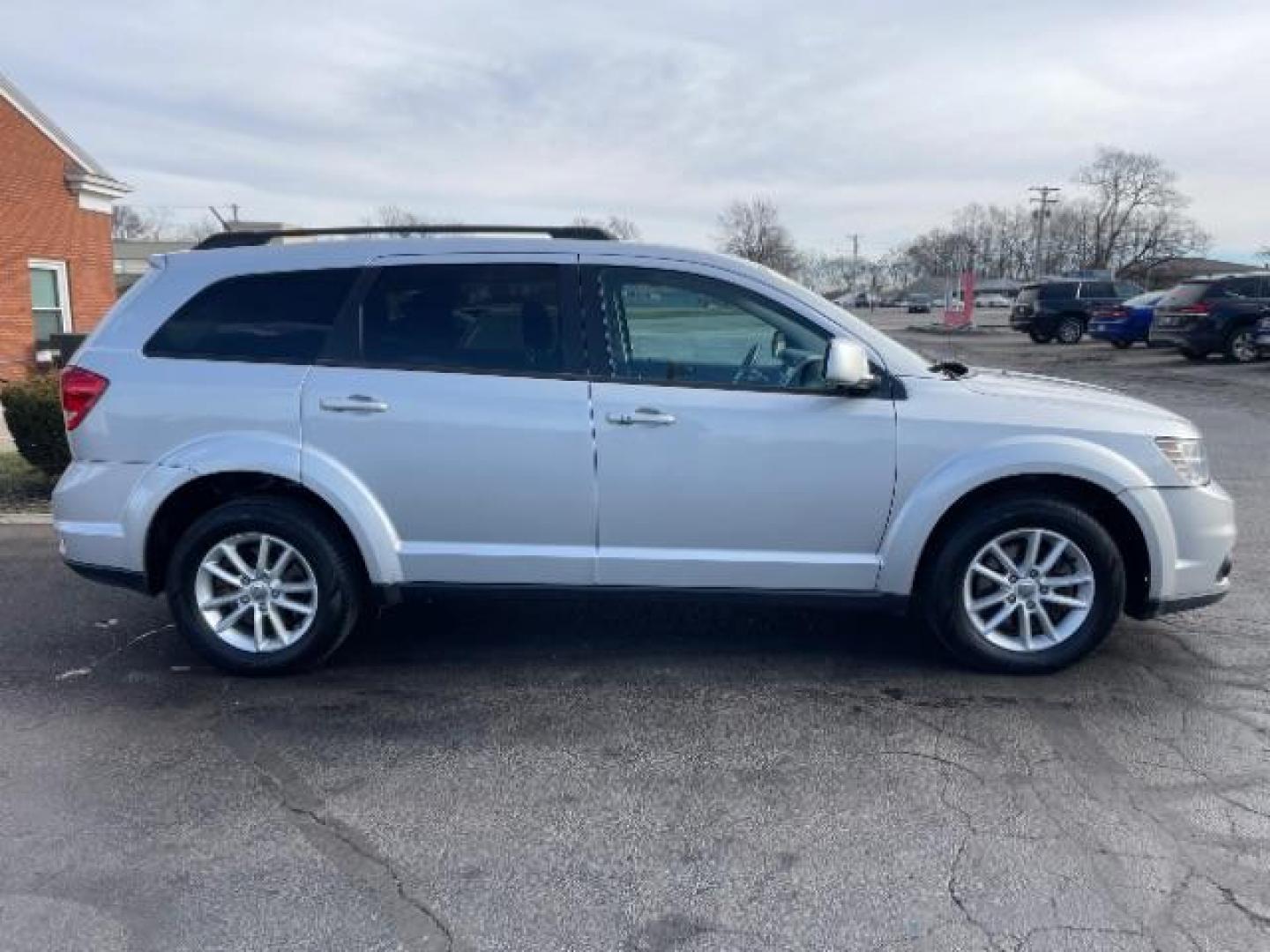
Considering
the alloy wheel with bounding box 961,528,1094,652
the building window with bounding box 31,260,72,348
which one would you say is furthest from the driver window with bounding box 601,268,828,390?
the building window with bounding box 31,260,72,348

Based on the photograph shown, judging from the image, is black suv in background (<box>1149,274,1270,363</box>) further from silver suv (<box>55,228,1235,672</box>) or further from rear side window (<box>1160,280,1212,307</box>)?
silver suv (<box>55,228,1235,672</box>)

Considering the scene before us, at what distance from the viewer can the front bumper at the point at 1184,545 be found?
412 centimetres

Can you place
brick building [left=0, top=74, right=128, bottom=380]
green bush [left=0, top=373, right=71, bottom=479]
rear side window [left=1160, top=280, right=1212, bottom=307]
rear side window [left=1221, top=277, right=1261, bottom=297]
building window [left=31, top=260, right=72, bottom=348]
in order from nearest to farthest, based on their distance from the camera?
green bush [left=0, top=373, right=71, bottom=479] < brick building [left=0, top=74, right=128, bottom=380] < building window [left=31, top=260, right=72, bottom=348] < rear side window [left=1221, top=277, right=1261, bottom=297] < rear side window [left=1160, top=280, right=1212, bottom=307]

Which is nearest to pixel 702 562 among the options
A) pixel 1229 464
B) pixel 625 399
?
pixel 625 399

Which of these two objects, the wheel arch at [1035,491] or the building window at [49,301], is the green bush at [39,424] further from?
the building window at [49,301]

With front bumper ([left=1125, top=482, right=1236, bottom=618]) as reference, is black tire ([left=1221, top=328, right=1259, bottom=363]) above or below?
Answer: above

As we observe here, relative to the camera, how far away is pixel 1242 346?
67.6 feet

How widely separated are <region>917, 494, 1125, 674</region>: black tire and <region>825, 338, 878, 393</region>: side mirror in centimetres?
79

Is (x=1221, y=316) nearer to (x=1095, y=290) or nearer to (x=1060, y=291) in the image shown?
(x=1060, y=291)

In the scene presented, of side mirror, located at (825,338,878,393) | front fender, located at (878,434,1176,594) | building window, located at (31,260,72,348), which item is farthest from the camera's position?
building window, located at (31,260,72,348)

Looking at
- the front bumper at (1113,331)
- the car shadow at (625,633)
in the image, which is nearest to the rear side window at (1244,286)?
the front bumper at (1113,331)

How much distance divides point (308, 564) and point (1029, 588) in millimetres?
3114

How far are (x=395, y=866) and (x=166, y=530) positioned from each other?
2207 millimetres

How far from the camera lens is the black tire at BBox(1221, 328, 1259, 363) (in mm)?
20422
